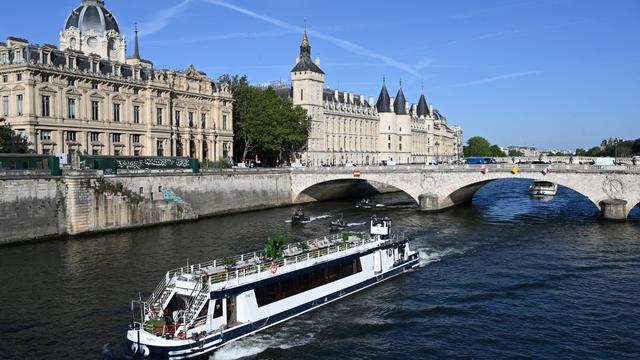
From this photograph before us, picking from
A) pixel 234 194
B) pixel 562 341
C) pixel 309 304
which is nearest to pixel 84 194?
pixel 234 194

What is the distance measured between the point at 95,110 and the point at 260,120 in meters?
34.1

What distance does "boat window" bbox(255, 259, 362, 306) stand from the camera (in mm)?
31875

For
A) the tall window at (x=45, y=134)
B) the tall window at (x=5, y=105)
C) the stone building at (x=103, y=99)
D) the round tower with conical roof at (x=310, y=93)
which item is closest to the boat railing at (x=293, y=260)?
the stone building at (x=103, y=99)

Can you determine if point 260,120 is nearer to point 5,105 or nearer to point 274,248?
point 5,105

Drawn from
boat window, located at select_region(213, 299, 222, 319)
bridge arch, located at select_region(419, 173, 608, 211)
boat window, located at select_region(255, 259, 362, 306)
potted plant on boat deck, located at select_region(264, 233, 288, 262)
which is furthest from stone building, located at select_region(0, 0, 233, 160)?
boat window, located at select_region(213, 299, 222, 319)

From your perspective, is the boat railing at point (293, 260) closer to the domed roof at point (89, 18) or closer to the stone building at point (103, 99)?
the stone building at point (103, 99)

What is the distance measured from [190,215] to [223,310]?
43.2 meters

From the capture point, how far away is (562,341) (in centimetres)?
2973

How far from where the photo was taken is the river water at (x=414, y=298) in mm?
28938

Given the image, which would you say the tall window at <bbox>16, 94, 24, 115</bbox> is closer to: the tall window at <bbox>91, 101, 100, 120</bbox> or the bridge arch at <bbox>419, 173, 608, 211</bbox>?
the tall window at <bbox>91, 101, 100, 120</bbox>

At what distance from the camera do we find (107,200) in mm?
62344

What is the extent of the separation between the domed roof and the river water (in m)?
44.4

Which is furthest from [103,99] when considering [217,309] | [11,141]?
[217,309]

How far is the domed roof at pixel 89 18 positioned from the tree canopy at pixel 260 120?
24.4 meters
